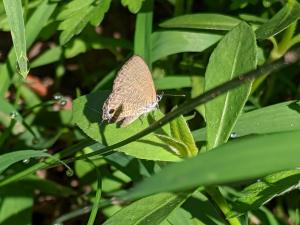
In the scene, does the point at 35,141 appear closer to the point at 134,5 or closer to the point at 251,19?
the point at 134,5

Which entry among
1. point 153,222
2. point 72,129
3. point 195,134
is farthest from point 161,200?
point 72,129

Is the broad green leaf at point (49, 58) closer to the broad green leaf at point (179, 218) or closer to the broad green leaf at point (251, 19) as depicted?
the broad green leaf at point (251, 19)

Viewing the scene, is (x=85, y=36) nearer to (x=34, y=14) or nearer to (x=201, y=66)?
(x=34, y=14)

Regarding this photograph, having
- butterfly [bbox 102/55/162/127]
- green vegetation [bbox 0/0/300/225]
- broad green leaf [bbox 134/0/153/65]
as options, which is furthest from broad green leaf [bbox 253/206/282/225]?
butterfly [bbox 102/55/162/127]

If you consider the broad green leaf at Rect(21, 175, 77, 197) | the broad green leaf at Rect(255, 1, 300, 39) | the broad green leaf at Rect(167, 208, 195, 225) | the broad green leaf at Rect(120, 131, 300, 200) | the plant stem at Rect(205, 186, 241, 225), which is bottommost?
the broad green leaf at Rect(21, 175, 77, 197)

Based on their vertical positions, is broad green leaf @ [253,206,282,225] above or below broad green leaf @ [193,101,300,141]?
below

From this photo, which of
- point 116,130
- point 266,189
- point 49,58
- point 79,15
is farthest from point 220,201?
point 49,58

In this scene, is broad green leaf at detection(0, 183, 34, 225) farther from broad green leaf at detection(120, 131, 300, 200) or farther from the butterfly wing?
broad green leaf at detection(120, 131, 300, 200)

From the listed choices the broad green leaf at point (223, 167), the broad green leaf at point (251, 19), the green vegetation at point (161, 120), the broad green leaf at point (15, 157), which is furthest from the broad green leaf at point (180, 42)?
the broad green leaf at point (223, 167)
